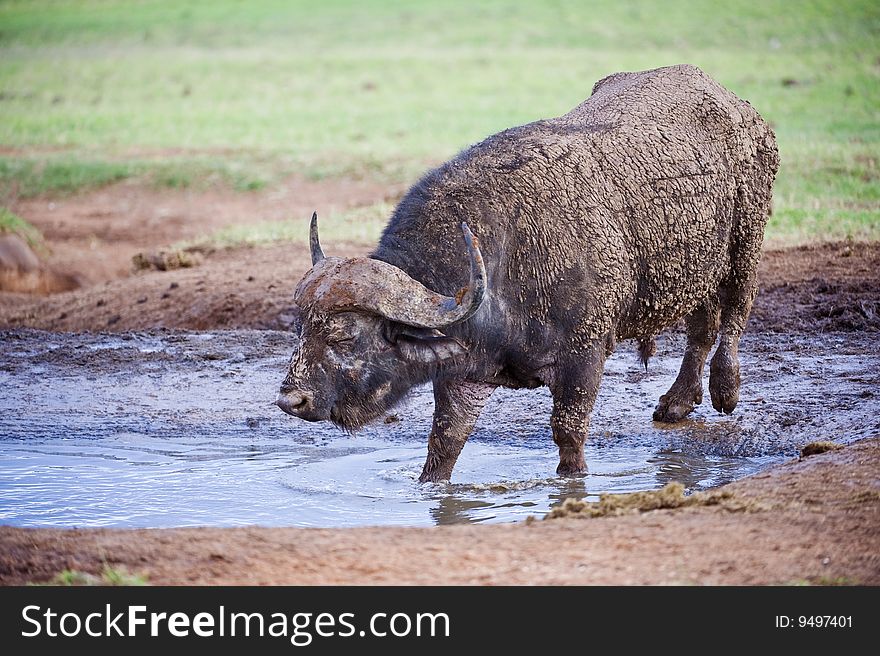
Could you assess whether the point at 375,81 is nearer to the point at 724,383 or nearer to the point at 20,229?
the point at 20,229

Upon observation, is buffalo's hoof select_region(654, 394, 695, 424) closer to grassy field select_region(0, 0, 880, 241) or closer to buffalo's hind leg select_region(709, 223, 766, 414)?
buffalo's hind leg select_region(709, 223, 766, 414)

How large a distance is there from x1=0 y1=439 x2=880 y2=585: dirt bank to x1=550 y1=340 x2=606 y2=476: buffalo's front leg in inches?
→ 54.2

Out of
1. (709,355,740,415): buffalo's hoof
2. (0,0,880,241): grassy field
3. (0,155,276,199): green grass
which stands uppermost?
(0,0,880,241): grassy field

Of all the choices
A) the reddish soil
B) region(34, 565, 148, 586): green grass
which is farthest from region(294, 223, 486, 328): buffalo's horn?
the reddish soil

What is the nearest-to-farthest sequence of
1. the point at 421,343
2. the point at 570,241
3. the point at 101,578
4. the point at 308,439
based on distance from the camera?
1. the point at 101,578
2. the point at 421,343
3. the point at 570,241
4. the point at 308,439

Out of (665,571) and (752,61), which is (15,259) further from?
A: (752,61)

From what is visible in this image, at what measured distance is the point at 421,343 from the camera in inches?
267

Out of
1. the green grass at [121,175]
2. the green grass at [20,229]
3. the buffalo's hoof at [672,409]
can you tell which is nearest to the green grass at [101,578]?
the buffalo's hoof at [672,409]

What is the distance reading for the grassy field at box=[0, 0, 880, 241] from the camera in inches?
803

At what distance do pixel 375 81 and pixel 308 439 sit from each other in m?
23.5

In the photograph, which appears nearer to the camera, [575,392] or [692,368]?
[575,392]

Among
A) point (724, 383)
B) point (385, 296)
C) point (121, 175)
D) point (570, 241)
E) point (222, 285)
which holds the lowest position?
point (724, 383)

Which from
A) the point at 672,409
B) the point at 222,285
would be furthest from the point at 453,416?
the point at 222,285

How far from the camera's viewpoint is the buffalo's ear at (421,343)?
265 inches
